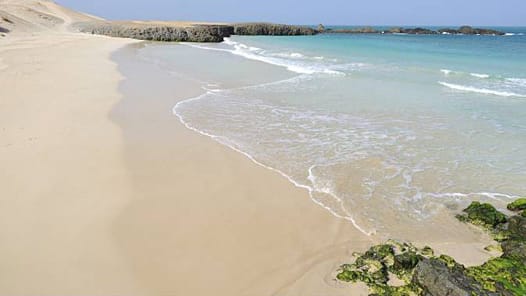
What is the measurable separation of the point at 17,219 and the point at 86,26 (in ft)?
213

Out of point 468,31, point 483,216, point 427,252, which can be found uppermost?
point 468,31

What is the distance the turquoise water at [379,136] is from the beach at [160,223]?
0.53m

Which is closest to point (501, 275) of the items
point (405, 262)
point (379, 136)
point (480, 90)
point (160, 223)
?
point (405, 262)

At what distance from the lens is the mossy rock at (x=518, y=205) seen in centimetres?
699

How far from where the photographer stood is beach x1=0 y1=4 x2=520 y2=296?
5.11 m

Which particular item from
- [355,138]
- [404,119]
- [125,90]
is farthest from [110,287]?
[125,90]

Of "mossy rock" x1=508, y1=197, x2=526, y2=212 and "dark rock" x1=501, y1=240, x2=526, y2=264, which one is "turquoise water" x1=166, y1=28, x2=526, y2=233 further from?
"dark rock" x1=501, y1=240, x2=526, y2=264

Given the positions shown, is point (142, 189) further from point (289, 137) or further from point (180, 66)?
point (180, 66)

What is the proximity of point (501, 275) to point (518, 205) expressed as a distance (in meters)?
2.53

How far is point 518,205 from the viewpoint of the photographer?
277 inches

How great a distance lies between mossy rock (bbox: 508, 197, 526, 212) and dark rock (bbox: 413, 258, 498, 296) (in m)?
2.76

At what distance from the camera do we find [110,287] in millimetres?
4926

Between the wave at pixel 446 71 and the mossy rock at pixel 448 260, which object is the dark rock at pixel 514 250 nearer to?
the mossy rock at pixel 448 260

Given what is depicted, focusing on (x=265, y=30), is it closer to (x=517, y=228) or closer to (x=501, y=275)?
(x=517, y=228)
